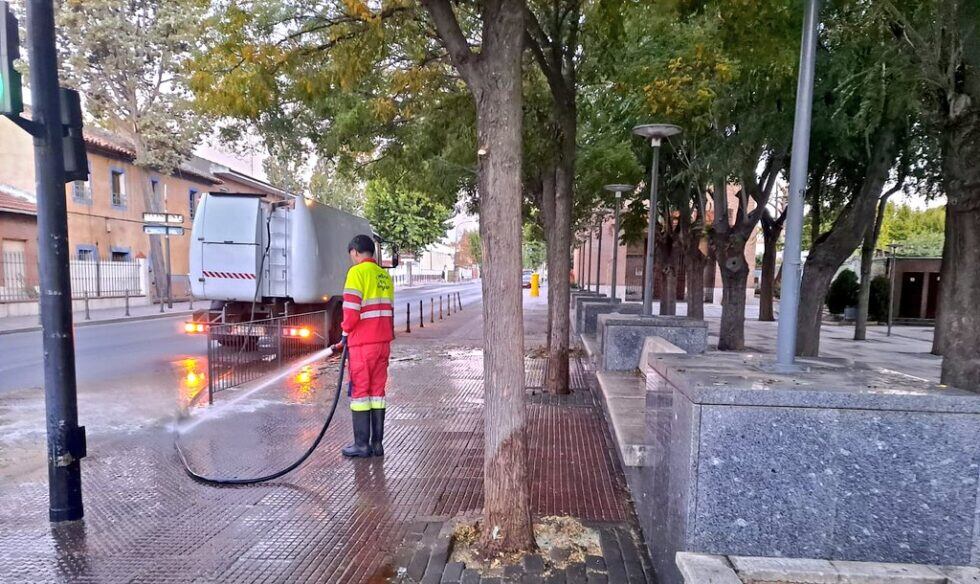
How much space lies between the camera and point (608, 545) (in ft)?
11.9

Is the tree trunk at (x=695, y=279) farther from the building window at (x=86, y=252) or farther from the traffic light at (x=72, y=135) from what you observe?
the building window at (x=86, y=252)

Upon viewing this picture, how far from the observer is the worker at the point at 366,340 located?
5355 mm

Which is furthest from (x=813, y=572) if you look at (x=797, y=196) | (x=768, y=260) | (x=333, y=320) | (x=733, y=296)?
(x=768, y=260)

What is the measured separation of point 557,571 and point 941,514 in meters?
1.87

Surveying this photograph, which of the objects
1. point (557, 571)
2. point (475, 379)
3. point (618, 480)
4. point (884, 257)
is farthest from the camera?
point (884, 257)

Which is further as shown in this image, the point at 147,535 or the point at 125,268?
the point at 125,268

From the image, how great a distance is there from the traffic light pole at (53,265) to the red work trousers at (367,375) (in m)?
2.14

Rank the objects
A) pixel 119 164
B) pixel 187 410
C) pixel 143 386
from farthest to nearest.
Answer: pixel 119 164, pixel 143 386, pixel 187 410

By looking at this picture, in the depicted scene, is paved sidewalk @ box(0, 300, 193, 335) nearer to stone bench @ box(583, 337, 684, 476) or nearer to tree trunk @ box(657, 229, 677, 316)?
stone bench @ box(583, 337, 684, 476)

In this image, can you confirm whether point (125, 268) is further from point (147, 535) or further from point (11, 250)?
point (147, 535)

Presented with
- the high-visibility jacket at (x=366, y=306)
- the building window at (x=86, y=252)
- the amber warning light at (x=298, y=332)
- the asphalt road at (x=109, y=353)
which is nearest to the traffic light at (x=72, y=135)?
the high-visibility jacket at (x=366, y=306)

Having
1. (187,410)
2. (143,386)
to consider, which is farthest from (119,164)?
(187,410)

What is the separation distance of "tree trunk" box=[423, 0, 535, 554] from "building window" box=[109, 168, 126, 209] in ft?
99.5

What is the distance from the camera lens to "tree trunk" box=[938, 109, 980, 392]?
16.0 ft
